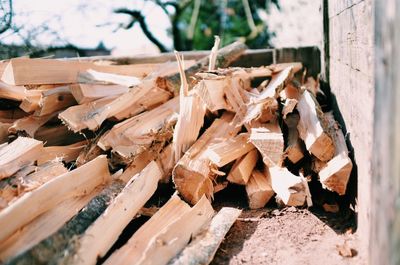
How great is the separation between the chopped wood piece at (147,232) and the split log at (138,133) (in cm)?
55

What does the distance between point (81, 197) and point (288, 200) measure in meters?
1.26

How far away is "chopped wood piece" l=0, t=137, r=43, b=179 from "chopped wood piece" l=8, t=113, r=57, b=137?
1.26 feet

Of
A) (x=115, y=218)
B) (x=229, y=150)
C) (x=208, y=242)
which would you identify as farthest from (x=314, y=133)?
(x=115, y=218)

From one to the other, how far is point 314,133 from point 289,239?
72cm

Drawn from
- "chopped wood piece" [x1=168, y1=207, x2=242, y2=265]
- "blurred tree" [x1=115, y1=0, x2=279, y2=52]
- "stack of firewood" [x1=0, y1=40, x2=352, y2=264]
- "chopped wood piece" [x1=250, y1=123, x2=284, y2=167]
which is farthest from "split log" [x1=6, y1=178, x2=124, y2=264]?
"blurred tree" [x1=115, y1=0, x2=279, y2=52]

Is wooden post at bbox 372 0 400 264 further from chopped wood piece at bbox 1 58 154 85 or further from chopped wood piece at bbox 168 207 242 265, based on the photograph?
chopped wood piece at bbox 1 58 154 85

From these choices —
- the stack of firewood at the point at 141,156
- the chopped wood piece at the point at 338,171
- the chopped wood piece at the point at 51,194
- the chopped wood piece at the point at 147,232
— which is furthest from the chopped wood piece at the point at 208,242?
the chopped wood piece at the point at 51,194

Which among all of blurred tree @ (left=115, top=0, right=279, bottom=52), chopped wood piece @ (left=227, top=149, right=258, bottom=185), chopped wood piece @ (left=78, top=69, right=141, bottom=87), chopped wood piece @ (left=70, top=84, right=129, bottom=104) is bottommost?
chopped wood piece @ (left=227, top=149, right=258, bottom=185)

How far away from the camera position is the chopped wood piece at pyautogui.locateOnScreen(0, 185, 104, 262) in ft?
6.18

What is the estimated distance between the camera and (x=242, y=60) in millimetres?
5102

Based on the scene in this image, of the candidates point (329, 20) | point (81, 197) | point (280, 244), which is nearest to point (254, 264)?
point (280, 244)

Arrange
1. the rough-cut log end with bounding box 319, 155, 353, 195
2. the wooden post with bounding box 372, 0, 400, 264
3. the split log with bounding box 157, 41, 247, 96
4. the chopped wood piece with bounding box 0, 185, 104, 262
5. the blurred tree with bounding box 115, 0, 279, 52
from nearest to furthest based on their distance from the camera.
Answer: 1. the wooden post with bounding box 372, 0, 400, 264
2. the chopped wood piece with bounding box 0, 185, 104, 262
3. the rough-cut log end with bounding box 319, 155, 353, 195
4. the split log with bounding box 157, 41, 247, 96
5. the blurred tree with bounding box 115, 0, 279, 52

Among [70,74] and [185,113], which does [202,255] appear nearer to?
[185,113]

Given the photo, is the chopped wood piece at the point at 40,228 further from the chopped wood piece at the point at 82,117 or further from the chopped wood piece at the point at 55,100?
the chopped wood piece at the point at 55,100
